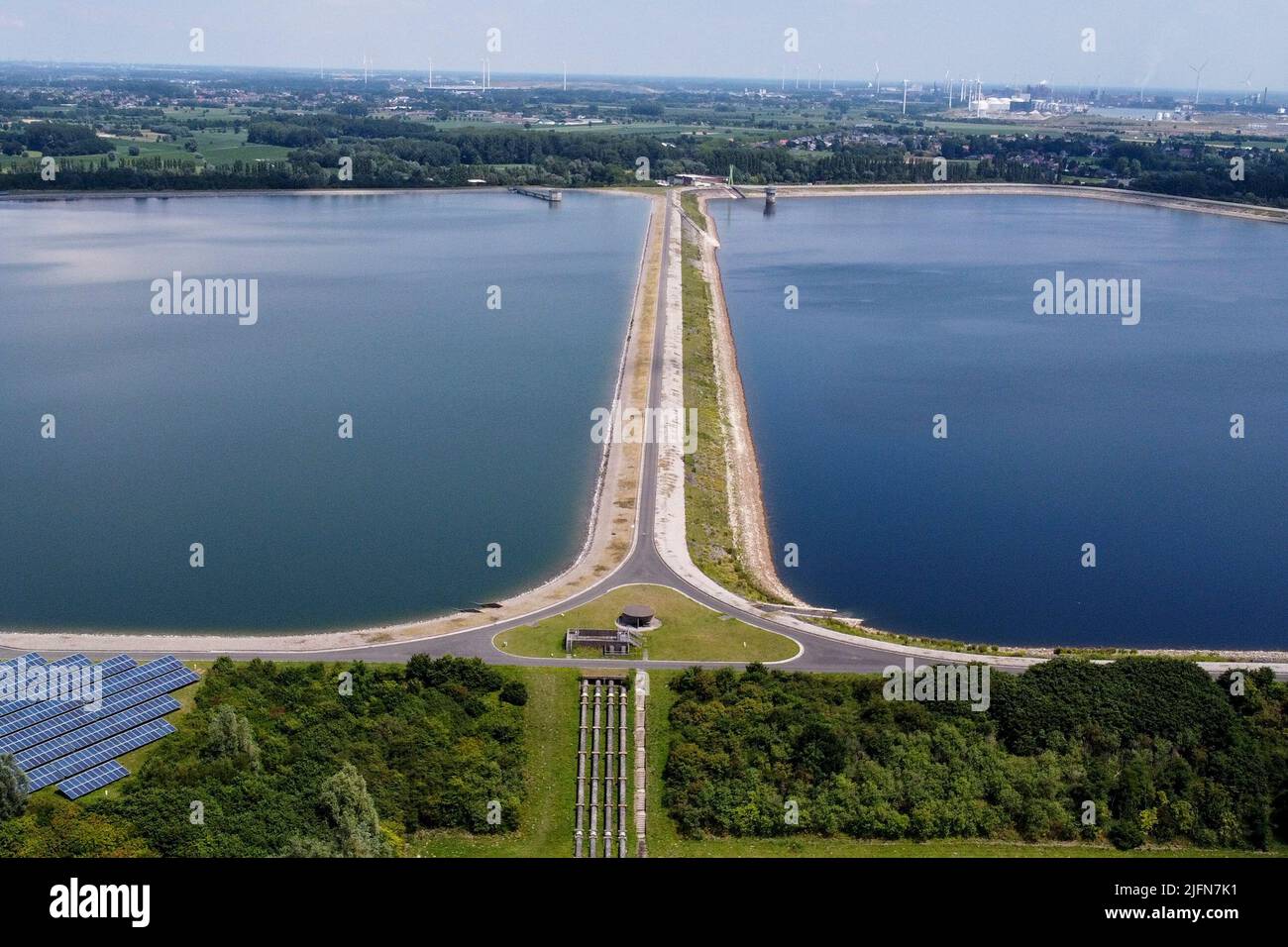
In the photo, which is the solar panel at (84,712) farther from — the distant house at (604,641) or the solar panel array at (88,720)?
the distant house at (604,641)

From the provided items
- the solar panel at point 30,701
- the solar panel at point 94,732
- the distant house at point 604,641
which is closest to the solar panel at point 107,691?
the solar panel at point 30,701

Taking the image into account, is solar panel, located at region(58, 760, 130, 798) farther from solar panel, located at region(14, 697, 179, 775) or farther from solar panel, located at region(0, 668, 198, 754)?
solar panel, located at region(0, 668, 198, 754)

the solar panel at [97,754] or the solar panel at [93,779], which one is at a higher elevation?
→ the solar panel at [97,754]

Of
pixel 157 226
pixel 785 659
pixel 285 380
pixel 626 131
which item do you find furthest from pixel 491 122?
pixel 785 659

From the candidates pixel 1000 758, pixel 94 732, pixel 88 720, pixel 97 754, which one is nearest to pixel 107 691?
pixel 88 720

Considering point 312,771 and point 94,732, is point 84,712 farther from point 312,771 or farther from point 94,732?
point 312,771
